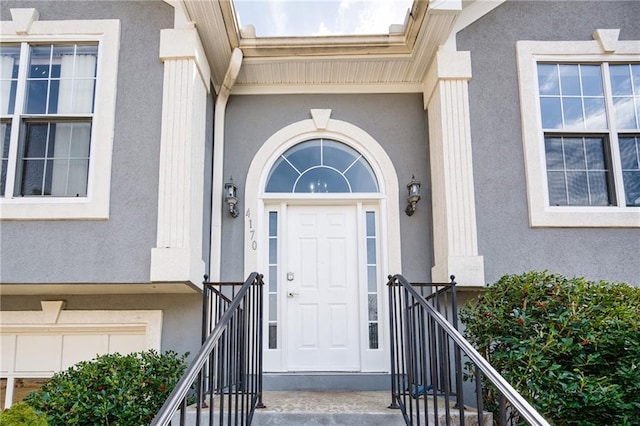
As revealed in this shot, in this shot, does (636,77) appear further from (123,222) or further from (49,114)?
(49,114)

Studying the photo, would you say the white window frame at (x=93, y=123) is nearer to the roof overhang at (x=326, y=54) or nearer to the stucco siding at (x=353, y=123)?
the roof overhang at (x=326, y=54)

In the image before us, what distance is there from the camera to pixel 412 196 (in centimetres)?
542

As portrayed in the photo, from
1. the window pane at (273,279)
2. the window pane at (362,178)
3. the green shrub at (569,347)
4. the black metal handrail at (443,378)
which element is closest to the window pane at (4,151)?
the window pane at (273,279)

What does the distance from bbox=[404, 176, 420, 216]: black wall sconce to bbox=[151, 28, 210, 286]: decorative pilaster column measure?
199 centimetres

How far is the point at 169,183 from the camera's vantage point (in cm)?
470

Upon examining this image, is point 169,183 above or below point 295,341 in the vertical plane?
above

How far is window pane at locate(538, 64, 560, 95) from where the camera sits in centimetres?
536

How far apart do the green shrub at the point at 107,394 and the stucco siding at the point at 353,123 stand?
1.67 m

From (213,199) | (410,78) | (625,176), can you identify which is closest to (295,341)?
(213,199)

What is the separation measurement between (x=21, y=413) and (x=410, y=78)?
4.47 m

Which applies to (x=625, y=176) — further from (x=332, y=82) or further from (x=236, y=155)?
(x=236, y=155)

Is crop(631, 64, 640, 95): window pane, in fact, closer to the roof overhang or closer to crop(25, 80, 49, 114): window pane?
the roof overhang

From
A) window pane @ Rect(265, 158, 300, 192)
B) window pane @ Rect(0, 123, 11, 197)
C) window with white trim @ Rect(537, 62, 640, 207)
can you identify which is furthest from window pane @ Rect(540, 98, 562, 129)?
window pane @ Rect(0, 123, 11, 197)

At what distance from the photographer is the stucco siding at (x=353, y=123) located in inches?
221
